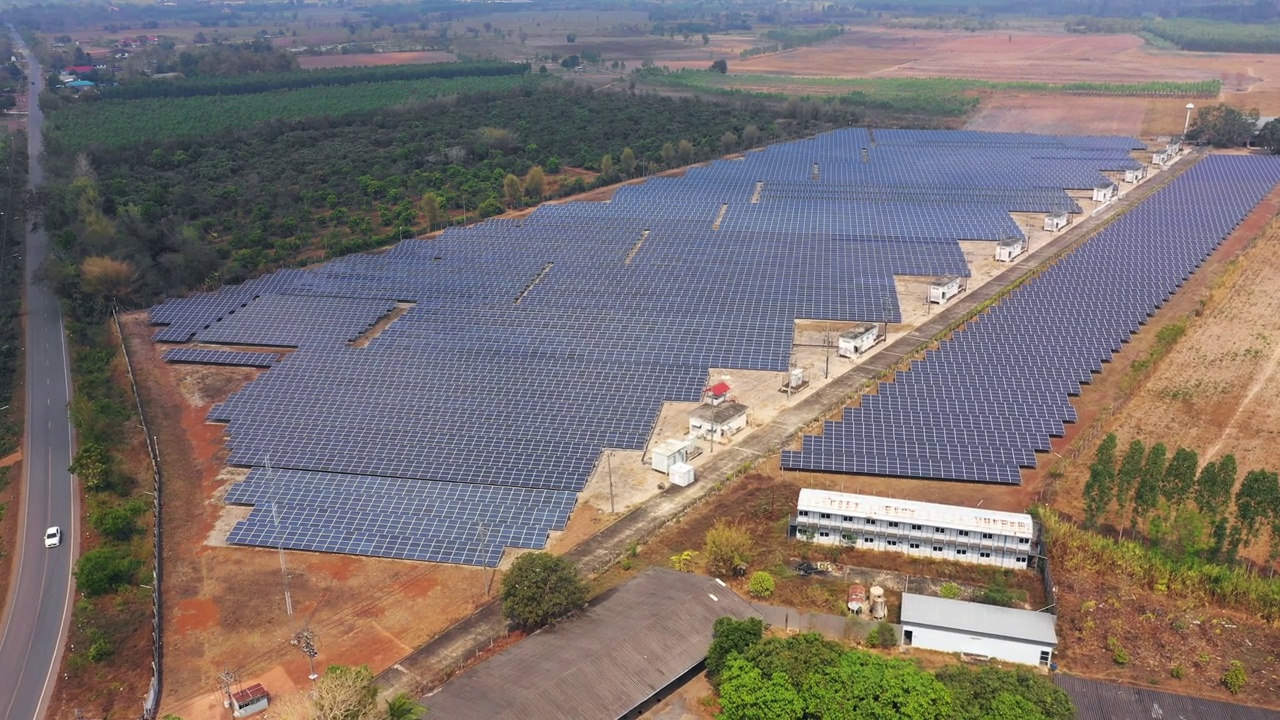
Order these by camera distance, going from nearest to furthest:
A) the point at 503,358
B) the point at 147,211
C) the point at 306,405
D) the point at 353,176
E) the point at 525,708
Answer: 1. the point at 525,708
2. the point at 306,405
3. the point at 503,358
4. the point at 147,211
5. the point at 353,176

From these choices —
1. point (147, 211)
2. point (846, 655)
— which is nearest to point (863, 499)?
point (846, 655)

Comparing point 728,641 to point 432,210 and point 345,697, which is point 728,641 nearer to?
point 345,697

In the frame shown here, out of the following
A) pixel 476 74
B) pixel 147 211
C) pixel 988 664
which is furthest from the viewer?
pixel 476 74

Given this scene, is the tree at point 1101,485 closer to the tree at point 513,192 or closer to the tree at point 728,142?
the tree at point 513,192

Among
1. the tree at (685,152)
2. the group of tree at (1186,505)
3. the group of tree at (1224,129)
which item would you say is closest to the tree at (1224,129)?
the group of tree at (1224,129)

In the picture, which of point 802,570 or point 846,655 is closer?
point 846,655

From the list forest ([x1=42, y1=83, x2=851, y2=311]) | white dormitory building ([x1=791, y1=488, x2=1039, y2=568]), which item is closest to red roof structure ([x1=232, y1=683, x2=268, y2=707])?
white dormitory building ([x1=791, y1=488, x2=1039, y2=568])

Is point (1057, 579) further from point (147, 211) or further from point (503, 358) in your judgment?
point (147, 211)
